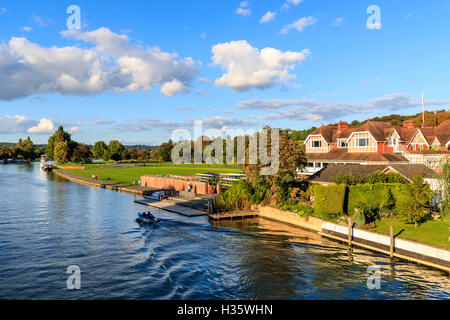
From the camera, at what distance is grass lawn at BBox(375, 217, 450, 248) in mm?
29605

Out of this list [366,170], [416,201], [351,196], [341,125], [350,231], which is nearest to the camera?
[416,201]

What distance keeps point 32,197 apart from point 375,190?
66874 millimetres

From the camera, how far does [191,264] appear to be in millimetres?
28875

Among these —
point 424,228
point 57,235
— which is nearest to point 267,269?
point 424,228

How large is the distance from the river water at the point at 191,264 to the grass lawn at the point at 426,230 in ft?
10.9

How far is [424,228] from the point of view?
3309 centimetres

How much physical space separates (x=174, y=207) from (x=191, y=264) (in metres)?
26.8

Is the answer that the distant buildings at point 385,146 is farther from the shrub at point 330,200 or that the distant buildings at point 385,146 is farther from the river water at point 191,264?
the river water at point 191,264

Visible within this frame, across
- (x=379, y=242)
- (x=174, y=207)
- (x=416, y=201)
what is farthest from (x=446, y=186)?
(x=174, y=207)

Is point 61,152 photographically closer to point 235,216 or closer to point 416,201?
point 235,216

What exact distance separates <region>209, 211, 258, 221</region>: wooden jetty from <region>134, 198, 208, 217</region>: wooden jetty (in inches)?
134

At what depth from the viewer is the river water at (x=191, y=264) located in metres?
23.6

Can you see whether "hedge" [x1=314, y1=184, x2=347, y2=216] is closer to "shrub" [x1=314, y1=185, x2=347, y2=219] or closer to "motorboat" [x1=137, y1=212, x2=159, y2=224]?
"shrub" [x1=314, y1=185, x2=347, y2=219]

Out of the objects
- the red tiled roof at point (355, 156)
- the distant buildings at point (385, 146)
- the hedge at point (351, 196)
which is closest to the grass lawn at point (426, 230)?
the hedge at point (351, 196)
